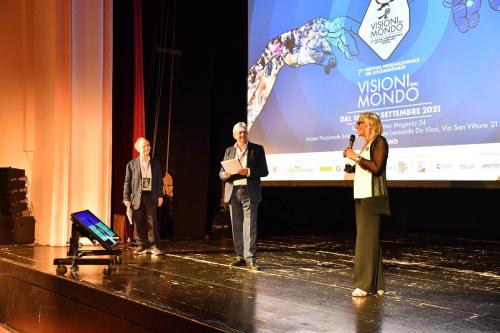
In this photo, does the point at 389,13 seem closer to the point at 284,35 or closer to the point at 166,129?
the point at 284,35

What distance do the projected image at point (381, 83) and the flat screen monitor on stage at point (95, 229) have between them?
1.92 meters

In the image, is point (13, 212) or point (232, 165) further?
point (13, 212)

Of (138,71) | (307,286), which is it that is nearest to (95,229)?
(307,286)

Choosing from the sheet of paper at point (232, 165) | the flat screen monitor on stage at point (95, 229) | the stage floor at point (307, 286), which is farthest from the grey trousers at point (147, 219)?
the sheet of paper at point (232, 165)

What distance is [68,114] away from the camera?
632 centimetres

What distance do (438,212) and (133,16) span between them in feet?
15.2

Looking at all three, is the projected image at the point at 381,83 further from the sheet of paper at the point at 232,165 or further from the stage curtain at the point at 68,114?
the stage curtain at the point at 68,114

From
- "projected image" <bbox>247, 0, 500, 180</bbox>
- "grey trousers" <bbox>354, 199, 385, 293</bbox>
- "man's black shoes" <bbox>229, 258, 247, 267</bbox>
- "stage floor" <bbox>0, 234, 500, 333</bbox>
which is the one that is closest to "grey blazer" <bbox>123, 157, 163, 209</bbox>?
"stage floor" <bbox>0, 234, 500, 333</bbox>

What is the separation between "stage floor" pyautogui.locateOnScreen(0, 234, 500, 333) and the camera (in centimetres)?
275

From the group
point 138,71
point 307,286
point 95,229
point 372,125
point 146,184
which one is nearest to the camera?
point 372,125

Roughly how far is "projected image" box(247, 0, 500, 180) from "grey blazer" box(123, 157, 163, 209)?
45.4 inches

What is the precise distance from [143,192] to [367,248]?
2.70 metres

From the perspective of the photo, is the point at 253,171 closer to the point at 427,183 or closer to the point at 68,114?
the point at 427,183

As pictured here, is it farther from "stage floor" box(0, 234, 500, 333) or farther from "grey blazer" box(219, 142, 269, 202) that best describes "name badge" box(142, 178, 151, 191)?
"grey blazer" box(219, 142, 269, 202)
